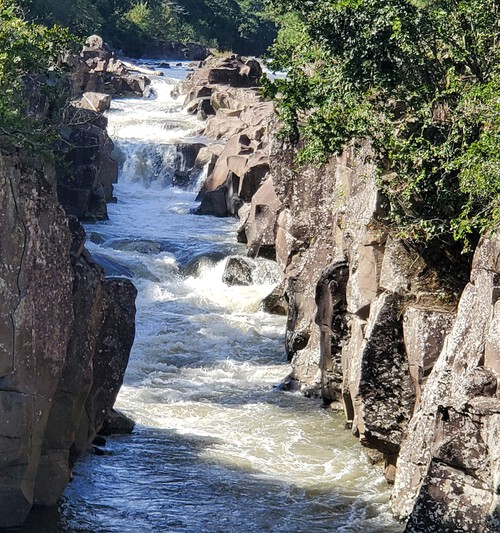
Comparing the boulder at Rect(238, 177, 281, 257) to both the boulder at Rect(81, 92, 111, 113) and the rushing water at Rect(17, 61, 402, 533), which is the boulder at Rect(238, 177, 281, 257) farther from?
the boulder at Rect(81, 92, 111, 113)

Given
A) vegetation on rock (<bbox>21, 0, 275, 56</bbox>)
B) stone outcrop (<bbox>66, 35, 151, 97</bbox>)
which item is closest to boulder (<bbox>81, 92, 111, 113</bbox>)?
stone outcrop (<bbox>66, 35, 151, 97</bbox>)

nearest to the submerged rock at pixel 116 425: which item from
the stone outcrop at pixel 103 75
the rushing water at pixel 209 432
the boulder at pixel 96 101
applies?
the rushing water at pixel 209 432

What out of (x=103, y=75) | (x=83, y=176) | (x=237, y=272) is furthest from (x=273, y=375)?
(x=103, y=75)

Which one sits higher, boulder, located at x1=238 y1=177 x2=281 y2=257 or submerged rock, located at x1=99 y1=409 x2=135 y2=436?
boulder, located at x1=238 y1=177 x2=281 y2=257

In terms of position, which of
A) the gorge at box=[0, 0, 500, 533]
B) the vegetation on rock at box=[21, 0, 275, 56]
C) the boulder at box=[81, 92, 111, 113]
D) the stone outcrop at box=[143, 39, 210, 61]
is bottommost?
the gorge at box=[0, 0, 500, 533]

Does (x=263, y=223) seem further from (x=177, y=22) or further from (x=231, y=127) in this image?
(x=177, y=22)

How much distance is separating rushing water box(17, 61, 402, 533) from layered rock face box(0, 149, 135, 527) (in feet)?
2.52

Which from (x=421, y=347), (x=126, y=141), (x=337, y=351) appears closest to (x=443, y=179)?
(x=421, y=347)

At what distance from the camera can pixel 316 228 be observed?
24.0m

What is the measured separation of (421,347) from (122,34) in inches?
2462

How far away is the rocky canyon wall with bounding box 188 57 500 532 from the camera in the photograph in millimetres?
12312

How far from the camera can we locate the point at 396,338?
625 inches

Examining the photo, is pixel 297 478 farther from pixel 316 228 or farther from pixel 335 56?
pixel 316 228

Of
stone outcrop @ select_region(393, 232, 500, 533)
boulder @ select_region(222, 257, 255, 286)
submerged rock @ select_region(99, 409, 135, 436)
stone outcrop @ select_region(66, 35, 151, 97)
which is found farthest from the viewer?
stone outcrop @ select_region(66, 35, 151, 97)
